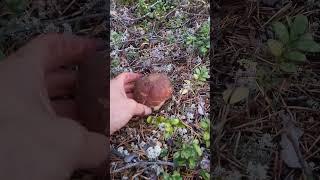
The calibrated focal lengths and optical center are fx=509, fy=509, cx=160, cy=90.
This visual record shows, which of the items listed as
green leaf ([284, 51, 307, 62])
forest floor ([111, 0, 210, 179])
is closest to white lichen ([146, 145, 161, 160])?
forest floor ([111, 0, 210, 179])

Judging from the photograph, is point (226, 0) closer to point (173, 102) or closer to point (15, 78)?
point (173, 102)

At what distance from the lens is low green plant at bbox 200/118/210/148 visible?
52.0 inches

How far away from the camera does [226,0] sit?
140 centimetres

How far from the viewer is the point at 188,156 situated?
4.30 ft

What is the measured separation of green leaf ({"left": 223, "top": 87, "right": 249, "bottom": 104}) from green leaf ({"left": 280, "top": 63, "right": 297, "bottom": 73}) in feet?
0.37

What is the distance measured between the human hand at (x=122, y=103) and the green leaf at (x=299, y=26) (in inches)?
16.9

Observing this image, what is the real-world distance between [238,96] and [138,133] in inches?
11.1

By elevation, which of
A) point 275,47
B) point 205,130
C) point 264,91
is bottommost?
point 205,130

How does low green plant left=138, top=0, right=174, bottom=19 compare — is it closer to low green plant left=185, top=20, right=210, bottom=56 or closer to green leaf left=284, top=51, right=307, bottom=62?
low green plant left=185, top=20, right=210, bottom=56

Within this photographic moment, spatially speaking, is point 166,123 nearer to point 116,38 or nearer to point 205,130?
point 205,130

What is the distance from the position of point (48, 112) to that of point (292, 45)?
0.66m

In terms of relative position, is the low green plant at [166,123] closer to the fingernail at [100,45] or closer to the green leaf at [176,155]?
the green leaf at [176,155]

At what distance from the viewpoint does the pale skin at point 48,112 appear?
1234 mm

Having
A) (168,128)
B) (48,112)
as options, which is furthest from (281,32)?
(48,112)
